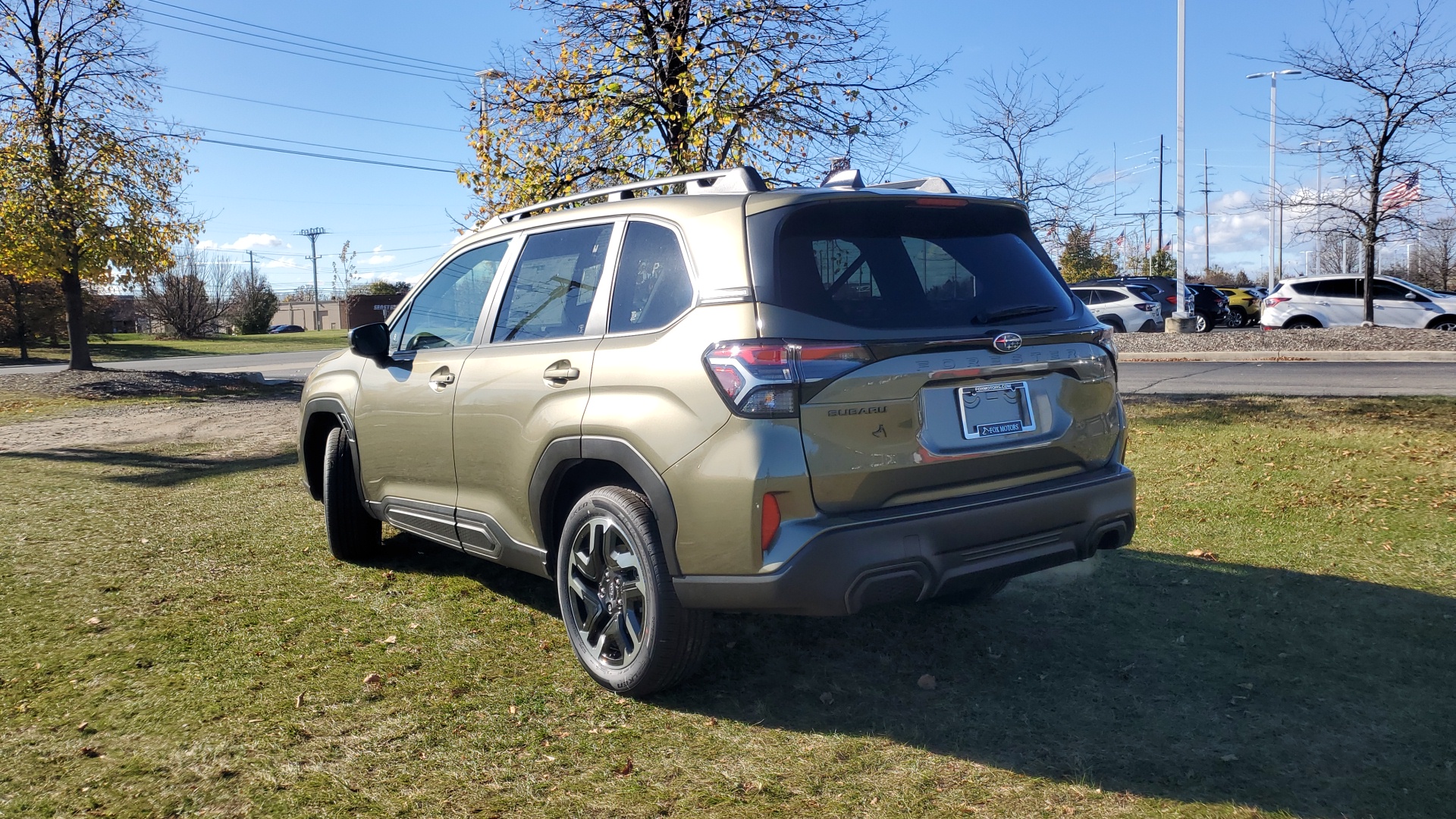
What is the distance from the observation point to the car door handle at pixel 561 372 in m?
4.02


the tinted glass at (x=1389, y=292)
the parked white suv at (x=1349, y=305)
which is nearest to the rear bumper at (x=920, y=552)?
the parked white suv at (x=1349, y=305)

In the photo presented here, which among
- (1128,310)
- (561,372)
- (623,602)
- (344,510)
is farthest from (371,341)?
(1128,310)

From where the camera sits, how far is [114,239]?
63.9ft

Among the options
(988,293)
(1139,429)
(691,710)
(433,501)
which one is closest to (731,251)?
(988,293)

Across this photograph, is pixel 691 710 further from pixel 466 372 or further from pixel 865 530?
pixel 466 372

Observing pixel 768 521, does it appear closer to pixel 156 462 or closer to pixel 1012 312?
pixel 1012 312

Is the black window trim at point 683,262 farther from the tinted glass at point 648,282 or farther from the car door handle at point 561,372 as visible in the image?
the car door handle at point 561,372

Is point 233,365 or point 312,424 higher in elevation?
point 312,424

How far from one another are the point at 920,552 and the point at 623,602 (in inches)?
45.3

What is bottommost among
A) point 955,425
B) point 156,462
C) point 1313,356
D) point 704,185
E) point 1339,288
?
point 156,462

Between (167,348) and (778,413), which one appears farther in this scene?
(167,348)

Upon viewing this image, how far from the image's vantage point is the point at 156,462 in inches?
Result: 418

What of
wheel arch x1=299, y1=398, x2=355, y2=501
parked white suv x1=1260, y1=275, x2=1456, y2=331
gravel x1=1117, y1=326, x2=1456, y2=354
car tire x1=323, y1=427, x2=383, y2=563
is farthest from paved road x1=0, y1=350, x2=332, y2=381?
parked white suv x1=1260, y1=275, x2=1456, y2=331

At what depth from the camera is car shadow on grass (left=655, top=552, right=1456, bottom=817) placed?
10.7 ft
